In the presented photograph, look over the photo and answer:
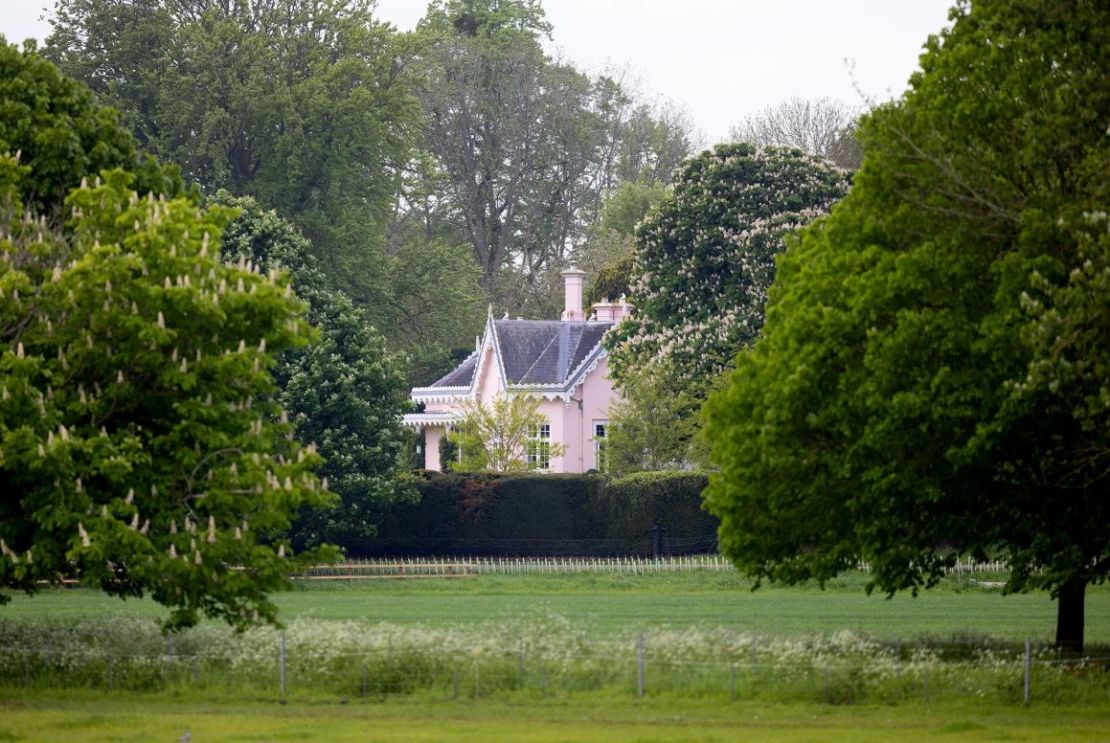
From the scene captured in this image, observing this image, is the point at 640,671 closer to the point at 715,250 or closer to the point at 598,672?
the point at 598,672

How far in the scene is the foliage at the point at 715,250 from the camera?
69938 mm

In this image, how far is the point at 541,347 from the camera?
94062 mm

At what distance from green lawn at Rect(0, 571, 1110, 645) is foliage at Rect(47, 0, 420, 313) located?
78.8 ft

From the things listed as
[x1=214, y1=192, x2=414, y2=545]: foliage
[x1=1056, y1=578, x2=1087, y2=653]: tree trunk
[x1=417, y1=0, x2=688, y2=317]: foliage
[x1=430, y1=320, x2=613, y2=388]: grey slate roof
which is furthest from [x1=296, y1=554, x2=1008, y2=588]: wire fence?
[x1=417, y1=0, x2=688, y2=317]: foliage

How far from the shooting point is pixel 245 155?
87.0m

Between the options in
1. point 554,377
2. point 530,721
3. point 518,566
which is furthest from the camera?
point 554,377

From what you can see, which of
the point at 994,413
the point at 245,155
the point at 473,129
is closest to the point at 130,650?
the point at 994,413

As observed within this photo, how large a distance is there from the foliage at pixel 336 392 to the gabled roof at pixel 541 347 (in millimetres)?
22159

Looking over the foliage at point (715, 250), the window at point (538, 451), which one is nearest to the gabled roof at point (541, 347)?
the window at point (538, 451)

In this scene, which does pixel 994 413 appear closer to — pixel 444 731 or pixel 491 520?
pixel 444 731

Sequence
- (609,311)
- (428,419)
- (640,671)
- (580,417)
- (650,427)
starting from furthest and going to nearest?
(428,419)
(609,311)
(580,417)
(650,427)
(640,671)

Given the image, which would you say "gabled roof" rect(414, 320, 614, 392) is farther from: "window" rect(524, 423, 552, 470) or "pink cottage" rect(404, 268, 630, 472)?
"window" rect(524, 423, 552, 470)

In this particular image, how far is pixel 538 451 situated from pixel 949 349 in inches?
2162

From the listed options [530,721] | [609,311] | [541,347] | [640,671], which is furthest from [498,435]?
[530,721]
